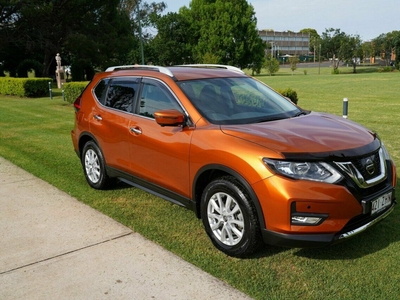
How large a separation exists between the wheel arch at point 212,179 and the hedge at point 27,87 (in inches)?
870

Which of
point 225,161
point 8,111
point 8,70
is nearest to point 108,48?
point 8,70

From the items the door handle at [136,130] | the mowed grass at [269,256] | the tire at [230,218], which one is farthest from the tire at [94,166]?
the tire at [230,218]

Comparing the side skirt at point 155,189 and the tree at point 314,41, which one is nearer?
the side skirt at point 155,189

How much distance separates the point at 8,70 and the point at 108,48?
610 inches

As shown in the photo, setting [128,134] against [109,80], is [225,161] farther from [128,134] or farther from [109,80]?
[109,80]

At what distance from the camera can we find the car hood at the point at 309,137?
11.3ft

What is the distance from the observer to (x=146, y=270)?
3.68 m

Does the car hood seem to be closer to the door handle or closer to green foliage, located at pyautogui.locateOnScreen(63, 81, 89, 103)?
the door handle

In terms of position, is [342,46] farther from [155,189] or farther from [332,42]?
[155,189]

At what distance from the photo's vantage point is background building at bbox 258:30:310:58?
154 m

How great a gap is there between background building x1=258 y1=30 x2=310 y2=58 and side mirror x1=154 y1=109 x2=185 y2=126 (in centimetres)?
14866

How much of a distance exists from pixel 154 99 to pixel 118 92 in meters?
0.87

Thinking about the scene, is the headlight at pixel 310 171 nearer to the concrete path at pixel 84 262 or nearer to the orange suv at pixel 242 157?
the orange suv at pixel 242 157

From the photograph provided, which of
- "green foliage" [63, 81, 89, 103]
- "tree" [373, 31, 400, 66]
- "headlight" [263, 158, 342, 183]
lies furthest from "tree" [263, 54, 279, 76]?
"headlight" [263, 158, 342, 183]
